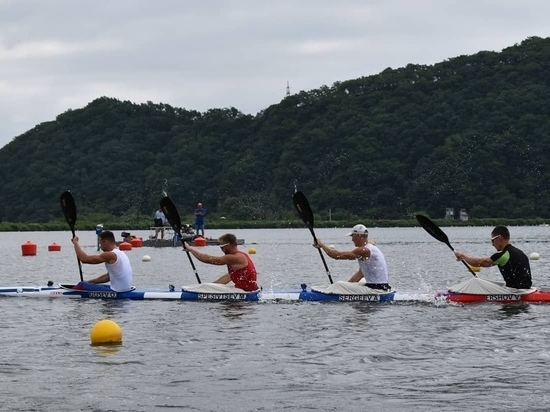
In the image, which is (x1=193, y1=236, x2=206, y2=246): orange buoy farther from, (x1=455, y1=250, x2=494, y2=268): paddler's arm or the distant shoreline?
the distant shoreline

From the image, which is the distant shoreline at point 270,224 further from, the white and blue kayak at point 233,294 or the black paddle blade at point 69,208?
the white and blue kayak at point 233,294

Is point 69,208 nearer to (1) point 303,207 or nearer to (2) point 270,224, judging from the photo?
(1) point 303,207

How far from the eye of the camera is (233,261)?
78.7 feet

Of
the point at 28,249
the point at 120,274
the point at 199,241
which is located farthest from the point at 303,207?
the point at 28,249

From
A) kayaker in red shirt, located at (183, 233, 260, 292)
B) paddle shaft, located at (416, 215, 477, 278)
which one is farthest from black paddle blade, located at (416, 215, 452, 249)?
kayaker in red shirt, located at (183, 233, 260, 292)

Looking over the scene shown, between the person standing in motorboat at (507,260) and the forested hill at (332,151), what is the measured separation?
10361cm

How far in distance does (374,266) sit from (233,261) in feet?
10.8

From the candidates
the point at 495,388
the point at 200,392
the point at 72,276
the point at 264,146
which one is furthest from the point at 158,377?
the point at 264,146

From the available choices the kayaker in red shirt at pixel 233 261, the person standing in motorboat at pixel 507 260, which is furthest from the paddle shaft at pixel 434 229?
the kayaker in red shirt at pixel 233 261

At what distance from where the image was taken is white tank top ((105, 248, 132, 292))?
990 inches

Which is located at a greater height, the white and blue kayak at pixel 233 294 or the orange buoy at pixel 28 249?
the orange buoy at pixel 28 249

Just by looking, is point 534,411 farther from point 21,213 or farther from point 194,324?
point 21,213

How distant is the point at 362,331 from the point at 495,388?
5.95m

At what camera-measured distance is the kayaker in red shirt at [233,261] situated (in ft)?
78.0
